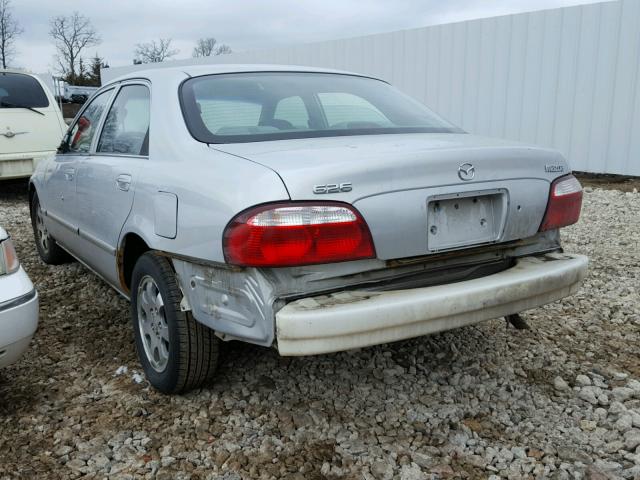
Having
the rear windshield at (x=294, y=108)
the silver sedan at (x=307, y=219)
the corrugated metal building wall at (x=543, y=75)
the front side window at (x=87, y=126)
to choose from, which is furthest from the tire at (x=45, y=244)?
the corrugated metal building wall at (x=543, y=75)

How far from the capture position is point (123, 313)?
13.0 feet

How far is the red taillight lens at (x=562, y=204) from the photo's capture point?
2.62 meters

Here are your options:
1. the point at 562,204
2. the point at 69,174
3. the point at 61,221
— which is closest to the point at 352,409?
the point at 562,204

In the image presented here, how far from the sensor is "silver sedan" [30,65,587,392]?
212 centimetres

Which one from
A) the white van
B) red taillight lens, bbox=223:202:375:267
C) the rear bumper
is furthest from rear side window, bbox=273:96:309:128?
the white van

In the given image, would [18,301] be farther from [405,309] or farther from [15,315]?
[405,309]

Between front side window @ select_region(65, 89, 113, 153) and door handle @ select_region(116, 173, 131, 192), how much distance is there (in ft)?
2.91

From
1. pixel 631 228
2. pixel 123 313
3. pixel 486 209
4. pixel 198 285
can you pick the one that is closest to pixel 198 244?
pixel 198 285

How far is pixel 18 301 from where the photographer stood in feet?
8.21

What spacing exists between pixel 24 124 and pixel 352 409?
6839 mm

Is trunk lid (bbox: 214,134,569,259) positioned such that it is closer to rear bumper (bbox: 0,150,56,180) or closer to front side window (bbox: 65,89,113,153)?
front side window (bbox: 65,89,113,153)

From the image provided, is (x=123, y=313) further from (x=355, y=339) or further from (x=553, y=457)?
(x=553, y=457)

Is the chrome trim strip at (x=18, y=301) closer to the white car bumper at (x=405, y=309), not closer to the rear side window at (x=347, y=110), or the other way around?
the white car bumper at (x=405, y=309)

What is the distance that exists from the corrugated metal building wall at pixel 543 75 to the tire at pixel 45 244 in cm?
729
